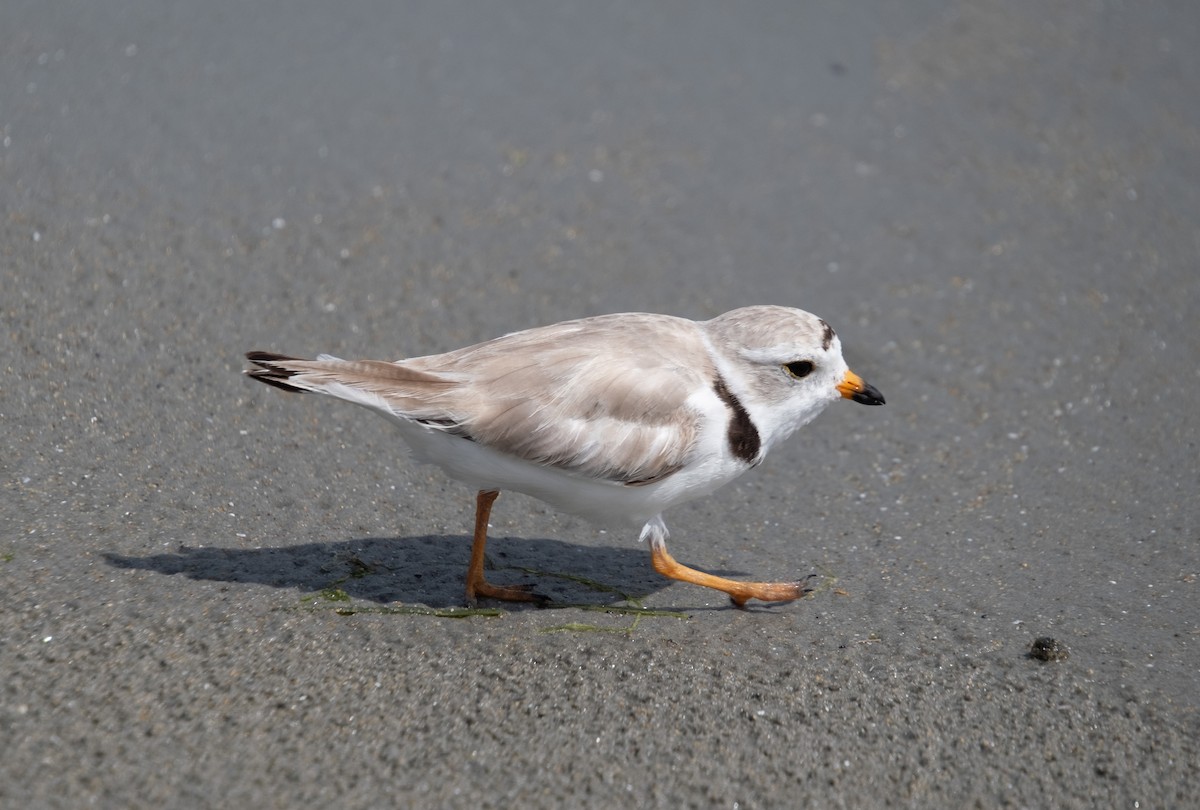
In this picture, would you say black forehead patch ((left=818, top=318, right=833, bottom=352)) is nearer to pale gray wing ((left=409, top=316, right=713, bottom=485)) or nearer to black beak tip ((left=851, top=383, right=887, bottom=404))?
black beak tip ((left=851, top=383, right=887, bottom=404))

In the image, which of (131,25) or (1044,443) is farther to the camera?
(131,25)

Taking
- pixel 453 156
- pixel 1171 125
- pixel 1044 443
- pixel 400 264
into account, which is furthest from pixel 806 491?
pixel 1171 125

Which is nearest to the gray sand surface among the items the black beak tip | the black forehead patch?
the black beak tip

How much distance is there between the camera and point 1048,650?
172 inches

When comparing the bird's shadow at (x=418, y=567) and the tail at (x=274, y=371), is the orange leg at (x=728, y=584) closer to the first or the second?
the bird's shadow at (x=418, y=567)

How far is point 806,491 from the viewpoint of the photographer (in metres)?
5.71

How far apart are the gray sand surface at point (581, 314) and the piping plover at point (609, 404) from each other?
0.51m

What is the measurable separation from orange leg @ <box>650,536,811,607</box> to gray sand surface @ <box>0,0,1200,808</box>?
13 centimetres

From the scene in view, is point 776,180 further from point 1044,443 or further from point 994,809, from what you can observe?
point 994,809

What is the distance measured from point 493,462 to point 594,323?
2.45ft

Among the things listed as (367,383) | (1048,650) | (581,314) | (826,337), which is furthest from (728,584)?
(581,314)

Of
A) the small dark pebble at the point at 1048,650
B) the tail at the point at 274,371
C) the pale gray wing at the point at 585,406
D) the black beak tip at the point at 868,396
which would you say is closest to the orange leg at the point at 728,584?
the pale gray wing at the point at 585,406

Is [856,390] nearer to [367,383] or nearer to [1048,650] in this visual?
[1048,650]

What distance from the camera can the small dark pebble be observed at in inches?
172
